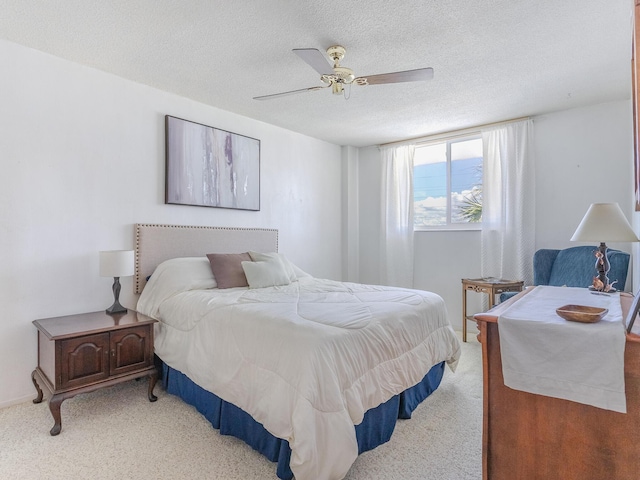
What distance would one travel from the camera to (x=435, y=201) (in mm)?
4730

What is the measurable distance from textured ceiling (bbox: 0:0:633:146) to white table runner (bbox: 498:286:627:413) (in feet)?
6.04

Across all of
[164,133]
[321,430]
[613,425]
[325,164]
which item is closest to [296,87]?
[164,133]

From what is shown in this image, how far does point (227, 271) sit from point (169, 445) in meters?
1.41

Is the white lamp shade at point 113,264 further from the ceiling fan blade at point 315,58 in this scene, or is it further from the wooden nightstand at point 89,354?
the ceiling fan blade at point 315,58

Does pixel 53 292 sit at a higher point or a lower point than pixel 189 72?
lower

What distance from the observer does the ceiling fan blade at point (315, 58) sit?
6.52 feet

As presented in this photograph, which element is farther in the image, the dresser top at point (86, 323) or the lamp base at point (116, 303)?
the lamp base at point (116, 303)

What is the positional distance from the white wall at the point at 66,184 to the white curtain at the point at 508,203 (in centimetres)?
322

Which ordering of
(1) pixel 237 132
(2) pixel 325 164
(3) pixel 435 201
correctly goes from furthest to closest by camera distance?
(2) pixel 325 164 < (3) pixel 435 201 < (1) pixel 237 132

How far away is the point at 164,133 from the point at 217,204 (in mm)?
841

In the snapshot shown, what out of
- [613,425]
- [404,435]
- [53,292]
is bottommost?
A: [404,435]

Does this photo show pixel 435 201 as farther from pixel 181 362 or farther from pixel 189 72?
pixel 181 362

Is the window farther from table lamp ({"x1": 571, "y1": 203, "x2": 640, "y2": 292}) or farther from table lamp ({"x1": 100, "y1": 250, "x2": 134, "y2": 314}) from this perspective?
table lamp ({"x1": 100, "y1": 250, "x2": 134, "y2": 314})

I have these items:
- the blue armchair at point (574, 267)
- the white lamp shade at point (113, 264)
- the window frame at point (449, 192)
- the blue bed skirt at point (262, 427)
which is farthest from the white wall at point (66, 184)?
the blue armchair at point (574, 267)
